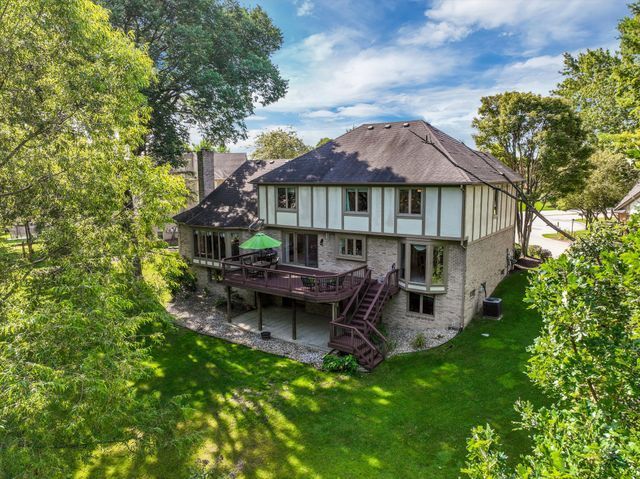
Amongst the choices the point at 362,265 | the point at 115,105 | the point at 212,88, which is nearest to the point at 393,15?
the point at 212,88

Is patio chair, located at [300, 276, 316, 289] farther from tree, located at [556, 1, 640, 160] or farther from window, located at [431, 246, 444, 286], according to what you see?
tree, located at [556, 1, 640, 160]

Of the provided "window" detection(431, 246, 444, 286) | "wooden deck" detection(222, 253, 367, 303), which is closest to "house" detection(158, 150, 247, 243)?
"wooden deck" detection(222, 253, 367, 303)

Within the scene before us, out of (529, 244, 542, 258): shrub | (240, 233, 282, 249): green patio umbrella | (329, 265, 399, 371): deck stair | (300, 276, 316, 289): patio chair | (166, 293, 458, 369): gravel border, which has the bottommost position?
(166, 293, 458, 369): gravel border

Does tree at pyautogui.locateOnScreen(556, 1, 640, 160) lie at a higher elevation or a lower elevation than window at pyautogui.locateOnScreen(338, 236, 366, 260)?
higher

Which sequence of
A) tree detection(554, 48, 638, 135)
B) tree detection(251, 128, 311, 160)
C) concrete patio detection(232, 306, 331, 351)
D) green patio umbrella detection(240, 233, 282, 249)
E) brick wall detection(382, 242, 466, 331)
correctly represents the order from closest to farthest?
brick wall detection(382, 242, 466, 331) < concrete patio detection(232, 306, 331, 351) < green patio umbrella detection(240, 233, 282, 249) < tree detection(554, 48, 638, 135) < tree detection(251, 128, 311, 160)

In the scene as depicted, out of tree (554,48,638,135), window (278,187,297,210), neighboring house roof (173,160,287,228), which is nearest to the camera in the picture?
window (278,187,297,210)

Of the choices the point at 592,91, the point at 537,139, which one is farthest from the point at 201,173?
the point at 592,91

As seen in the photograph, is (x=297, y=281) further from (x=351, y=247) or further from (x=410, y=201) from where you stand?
(x=410, y=201)
